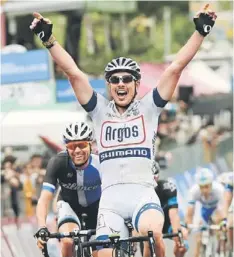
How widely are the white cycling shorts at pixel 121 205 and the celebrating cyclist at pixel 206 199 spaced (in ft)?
22.0

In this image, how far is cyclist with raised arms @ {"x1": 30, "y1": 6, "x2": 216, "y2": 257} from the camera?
353 inches

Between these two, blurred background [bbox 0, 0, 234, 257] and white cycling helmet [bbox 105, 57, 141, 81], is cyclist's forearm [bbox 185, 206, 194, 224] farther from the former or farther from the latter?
white cycling helmet [bbox 105, 57, 141, 81]

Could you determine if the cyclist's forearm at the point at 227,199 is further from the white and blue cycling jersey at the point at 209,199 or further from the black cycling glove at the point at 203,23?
the black cycling glove at the point at 203,23

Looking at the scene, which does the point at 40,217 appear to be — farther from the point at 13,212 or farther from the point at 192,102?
the point at 192,102

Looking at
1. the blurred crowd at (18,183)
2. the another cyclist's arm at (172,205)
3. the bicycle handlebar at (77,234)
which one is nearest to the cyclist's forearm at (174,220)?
the another cyclist's arm at (172,205)

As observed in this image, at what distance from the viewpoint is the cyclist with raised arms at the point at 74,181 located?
33.5 ft

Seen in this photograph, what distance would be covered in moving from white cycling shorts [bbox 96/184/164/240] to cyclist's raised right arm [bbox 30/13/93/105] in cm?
80

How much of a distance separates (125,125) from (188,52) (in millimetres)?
777

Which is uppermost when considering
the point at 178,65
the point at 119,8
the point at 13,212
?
the point at 119,8

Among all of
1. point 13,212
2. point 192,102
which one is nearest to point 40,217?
point 13,212

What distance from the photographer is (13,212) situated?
20797 mm

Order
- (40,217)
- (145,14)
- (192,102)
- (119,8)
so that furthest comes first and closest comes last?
1. (145,14)
2. (192,102)
3. (119,8)
4. (40,217)

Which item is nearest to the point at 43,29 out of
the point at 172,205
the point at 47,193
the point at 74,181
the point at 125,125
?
the point at 125,125

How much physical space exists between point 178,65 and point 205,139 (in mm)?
17927
